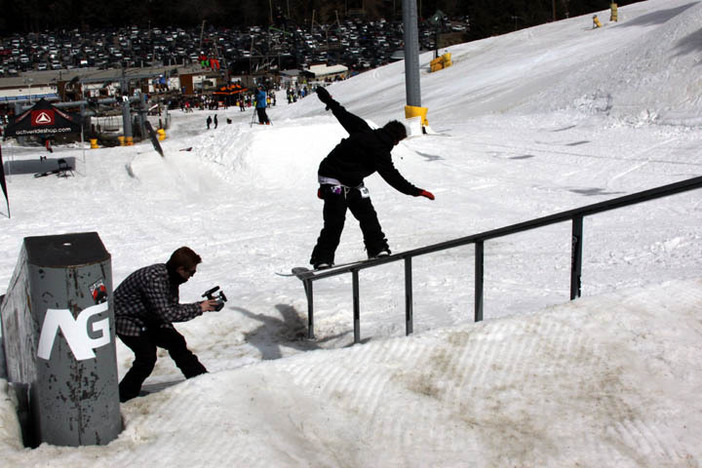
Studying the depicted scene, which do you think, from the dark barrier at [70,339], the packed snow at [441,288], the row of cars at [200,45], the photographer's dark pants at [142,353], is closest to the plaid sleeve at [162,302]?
the photographer's dark pants at [142,353]

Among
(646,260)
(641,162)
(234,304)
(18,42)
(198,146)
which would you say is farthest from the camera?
(18,42)

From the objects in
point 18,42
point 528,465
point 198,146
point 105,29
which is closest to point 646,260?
point 528,465

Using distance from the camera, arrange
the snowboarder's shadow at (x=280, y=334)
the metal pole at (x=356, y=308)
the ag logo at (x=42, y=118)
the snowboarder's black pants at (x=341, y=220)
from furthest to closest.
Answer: the ag logo at (x=42, y=118) < the snowboarder's shadow at (x=280, y=334) < the snowboarder's black pants at (x=341, y=220) < the metal pole at (x=356, y=308)

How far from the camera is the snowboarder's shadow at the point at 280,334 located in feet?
22.3

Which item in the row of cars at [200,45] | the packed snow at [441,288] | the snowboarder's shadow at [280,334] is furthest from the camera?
the row of cars at [200,45]

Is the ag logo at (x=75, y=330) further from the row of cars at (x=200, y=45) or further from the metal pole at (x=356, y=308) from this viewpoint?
the row of cars at (x=200, y=45)

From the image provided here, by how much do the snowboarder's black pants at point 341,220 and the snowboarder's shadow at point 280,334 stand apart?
874 millimetres

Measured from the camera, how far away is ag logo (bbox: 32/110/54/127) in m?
17.5

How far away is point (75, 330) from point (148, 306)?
5.26ft

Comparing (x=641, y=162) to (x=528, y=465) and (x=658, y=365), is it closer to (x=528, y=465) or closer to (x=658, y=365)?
(x=658, y=365)

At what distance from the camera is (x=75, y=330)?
2.81 m

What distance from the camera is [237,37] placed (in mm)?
123688

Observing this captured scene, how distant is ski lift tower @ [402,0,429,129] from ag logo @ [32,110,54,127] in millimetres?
9279

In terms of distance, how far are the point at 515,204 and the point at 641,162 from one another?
304 cm
